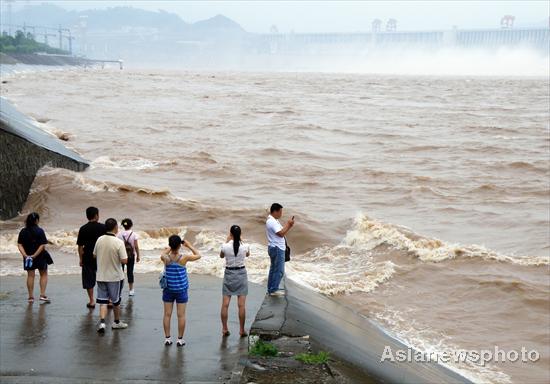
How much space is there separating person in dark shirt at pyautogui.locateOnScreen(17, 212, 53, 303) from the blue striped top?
2.30 m

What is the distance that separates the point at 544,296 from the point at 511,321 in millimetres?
1368

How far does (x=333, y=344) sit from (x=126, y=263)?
2.69m

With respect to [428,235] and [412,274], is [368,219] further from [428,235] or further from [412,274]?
[412,274]

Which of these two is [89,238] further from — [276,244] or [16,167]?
[16,167]

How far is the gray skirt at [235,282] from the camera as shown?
7789 mm

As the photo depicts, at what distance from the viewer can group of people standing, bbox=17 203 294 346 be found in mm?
7504

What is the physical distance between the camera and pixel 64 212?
1689cm

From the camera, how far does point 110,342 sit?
25.5ft

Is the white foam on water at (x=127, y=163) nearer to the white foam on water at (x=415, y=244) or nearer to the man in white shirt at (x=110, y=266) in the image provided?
the white foam on water at (x=415, y=244)

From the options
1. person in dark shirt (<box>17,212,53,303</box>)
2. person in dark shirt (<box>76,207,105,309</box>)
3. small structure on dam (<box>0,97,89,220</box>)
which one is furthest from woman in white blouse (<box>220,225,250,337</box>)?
small structure on dam (<box>0,97,89,220</box>)

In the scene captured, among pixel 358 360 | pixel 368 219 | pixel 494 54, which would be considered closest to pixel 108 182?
pixel 368 219

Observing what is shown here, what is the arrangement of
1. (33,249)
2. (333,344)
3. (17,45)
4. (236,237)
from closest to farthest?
(333,344) < (236,237) < (33,249) < (17,45)

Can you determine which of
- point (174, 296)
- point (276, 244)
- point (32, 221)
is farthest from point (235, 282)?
point (32, 221)

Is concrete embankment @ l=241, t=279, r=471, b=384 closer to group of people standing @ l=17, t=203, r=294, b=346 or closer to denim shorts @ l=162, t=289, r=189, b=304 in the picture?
group of people standing @ l=17, t=203, r=294, b=346
